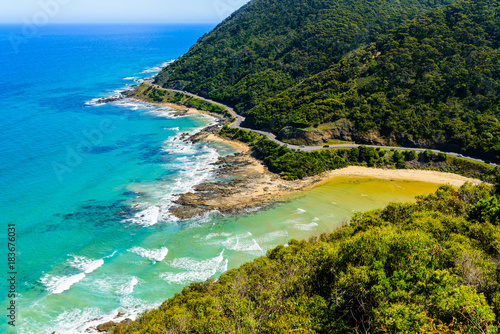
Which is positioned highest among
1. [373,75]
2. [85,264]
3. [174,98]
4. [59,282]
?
[373,75]

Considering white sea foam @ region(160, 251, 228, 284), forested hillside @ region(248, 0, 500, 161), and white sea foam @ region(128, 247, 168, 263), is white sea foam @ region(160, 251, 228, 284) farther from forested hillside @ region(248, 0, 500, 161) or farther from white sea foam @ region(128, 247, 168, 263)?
forested hillside @ region(248, 0, 500, 161)

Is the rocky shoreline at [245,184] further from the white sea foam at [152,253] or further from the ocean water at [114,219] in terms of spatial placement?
the white sea foam at [152,253]

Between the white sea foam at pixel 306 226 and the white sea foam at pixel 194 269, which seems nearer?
the white sea foam at pixel 194 269

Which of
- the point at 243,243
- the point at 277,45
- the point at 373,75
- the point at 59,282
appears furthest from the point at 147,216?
the point at 277,45

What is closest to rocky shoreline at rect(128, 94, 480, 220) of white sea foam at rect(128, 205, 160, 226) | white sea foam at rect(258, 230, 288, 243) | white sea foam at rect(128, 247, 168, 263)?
white sea foam at rect(128, 205, 160, 226)

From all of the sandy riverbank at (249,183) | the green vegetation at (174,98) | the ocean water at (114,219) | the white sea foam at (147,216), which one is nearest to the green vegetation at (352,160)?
the sandy riverbank at (249,183)

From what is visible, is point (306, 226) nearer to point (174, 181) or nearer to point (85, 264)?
point (174, 181)
